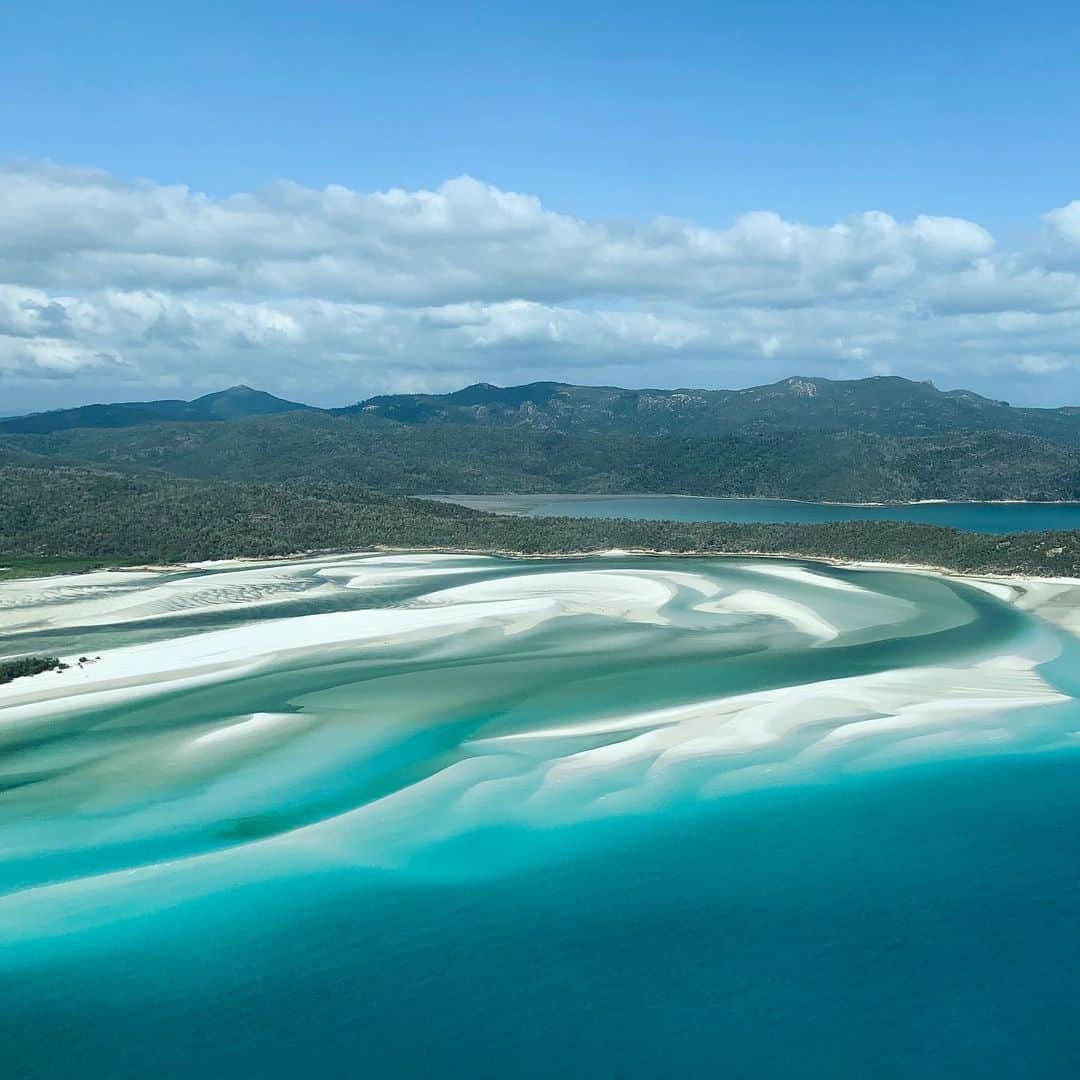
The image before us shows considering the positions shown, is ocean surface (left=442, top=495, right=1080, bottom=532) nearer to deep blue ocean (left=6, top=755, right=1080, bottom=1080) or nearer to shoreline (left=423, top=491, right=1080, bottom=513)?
shoreline (left=423, top=491, right=1080, bottom=513)

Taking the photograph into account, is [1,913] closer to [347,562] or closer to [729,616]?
[729,616]

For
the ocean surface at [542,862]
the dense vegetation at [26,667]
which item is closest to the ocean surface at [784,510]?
the ocean surface at [542,862]

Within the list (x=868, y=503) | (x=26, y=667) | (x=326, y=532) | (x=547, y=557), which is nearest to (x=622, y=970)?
(x=26, y=667)

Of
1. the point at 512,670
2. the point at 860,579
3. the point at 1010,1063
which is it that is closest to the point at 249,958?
the point at 1010,1063

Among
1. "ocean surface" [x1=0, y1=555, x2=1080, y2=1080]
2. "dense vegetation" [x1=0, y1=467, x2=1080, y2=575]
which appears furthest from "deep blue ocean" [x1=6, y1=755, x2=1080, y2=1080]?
"dense vegetation" [x1=0, y1=467, x2=1080, y2=575]

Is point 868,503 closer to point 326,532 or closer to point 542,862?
point 326,532

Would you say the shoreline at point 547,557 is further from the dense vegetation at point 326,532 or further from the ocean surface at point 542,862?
the ocean surface at point 542,862
